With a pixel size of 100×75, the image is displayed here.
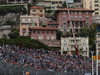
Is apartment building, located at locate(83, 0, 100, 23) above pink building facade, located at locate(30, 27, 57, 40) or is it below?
above

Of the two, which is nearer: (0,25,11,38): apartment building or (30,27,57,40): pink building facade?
(30,27,57,40): pink building facade

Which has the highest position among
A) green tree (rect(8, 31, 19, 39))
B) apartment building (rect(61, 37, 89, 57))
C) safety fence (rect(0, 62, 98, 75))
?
safety fence (rect(0, 62, 98, 75))

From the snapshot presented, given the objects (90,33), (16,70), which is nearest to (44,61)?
(16,70)

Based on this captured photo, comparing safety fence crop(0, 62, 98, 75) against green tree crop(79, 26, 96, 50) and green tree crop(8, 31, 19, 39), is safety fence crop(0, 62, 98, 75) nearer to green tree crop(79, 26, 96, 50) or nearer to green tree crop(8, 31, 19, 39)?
green tree crop(79, 26, 96, 50)

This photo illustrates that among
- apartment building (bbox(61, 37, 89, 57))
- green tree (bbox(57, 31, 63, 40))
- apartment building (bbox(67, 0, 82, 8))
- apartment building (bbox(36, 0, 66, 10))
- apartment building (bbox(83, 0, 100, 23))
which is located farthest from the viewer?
apartment building (bbox(67, 0, 82, 8))

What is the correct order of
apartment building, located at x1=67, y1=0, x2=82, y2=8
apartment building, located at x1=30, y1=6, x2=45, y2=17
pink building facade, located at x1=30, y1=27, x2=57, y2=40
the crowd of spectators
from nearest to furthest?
1. the crowd of spectators
2. pink building facade, located at x1=30, y1=27, x2=57, y2=40
3. apartment building, located at x1=30, y1=6, x2=45, y2=17
4. apartment building, located at x1=67, y1=0, x2=82, y2=8

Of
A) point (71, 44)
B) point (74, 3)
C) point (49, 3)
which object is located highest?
point (49, 3)

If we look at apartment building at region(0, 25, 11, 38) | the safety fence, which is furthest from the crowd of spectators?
apartment building at region(0, 25, 11, 38)

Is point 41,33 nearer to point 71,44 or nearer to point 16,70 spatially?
point 71,44

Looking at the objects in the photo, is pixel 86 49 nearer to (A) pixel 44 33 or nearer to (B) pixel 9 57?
(A) pixel 44 33
